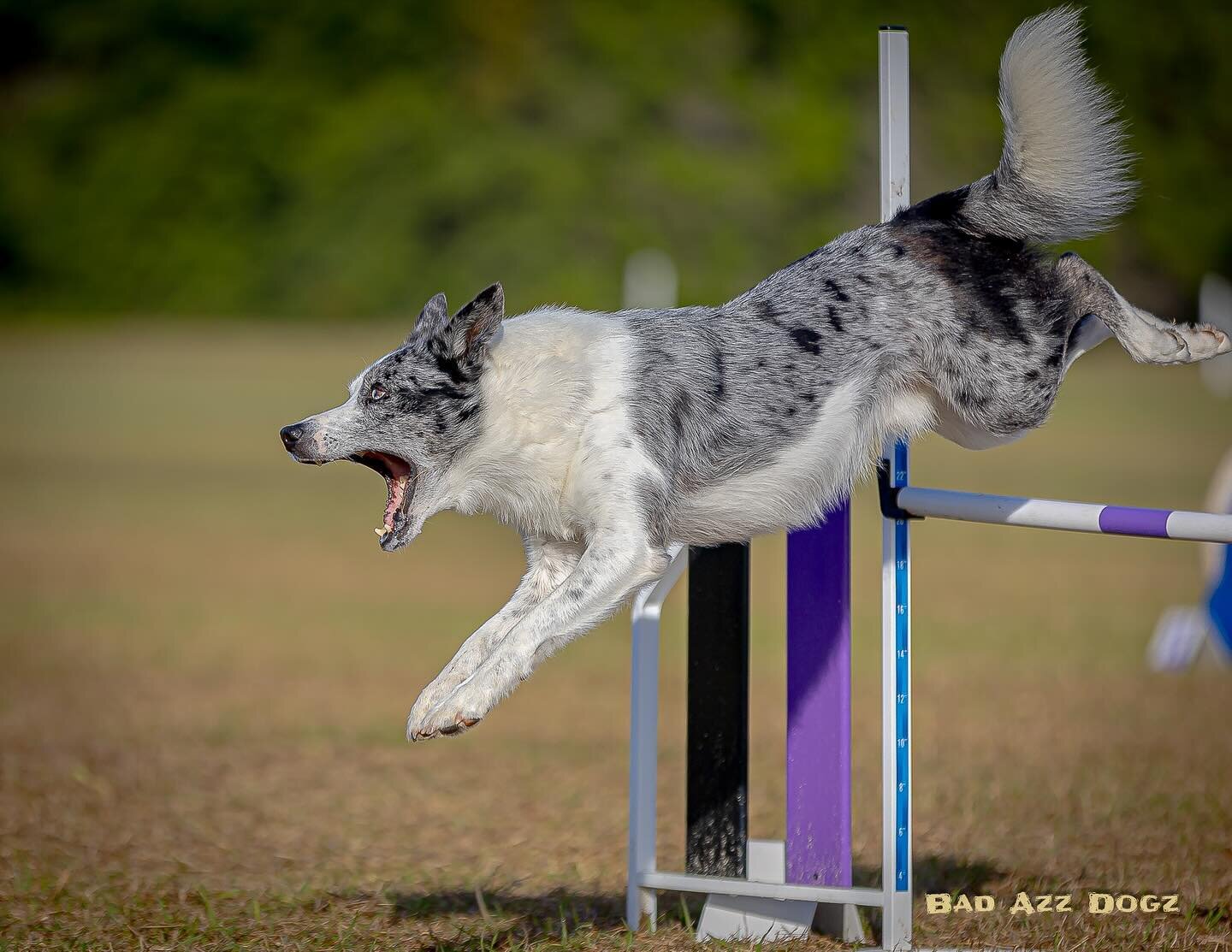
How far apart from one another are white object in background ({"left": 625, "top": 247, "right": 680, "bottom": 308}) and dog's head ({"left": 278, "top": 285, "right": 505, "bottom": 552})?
96.2 ft

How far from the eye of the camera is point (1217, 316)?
107ft

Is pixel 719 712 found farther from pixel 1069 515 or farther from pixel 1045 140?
pixel 1045 140

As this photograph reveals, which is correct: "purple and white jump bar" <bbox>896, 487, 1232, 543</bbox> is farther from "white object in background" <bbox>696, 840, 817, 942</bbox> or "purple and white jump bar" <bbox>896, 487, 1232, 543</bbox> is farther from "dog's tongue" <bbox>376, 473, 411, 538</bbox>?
"dog's tongue" <bbox>376, 473, 411, 538</bbox>

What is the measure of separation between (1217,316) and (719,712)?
31.3m

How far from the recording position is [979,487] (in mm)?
16141

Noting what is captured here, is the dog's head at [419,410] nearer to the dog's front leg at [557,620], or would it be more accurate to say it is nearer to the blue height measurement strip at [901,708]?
the dog's front leg at [557,620]

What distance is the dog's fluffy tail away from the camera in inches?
152

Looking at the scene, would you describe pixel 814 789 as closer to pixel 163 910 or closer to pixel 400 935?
pixel 400 935

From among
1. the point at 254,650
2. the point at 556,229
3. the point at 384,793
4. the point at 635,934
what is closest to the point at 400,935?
the point at 635,934

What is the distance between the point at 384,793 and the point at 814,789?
287 cm

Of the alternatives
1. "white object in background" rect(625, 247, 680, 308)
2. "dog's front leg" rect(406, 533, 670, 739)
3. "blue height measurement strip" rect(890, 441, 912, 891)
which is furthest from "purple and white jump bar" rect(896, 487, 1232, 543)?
"white object in background" rect(625, 247, 680, 308)

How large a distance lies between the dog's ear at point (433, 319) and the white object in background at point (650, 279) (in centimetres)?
2924

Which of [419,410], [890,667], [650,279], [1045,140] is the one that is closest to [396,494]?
[419,410]

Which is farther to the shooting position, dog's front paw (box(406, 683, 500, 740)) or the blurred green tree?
the blurred green tree
